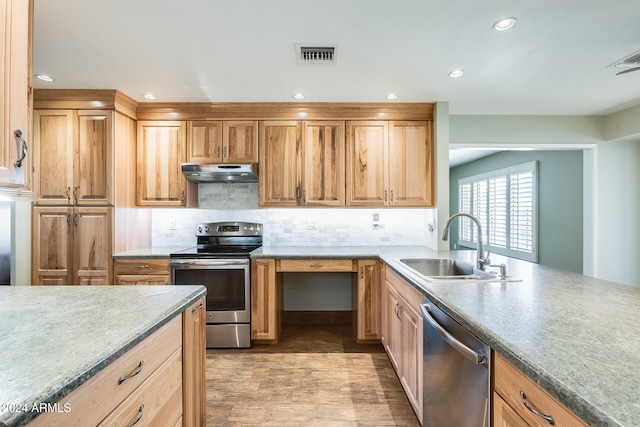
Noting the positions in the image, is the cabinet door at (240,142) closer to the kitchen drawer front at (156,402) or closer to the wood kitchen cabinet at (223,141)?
the wood kitchen cabinet at (223,141)

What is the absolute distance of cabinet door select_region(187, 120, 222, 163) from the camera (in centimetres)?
322

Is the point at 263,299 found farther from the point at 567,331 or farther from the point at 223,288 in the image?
the point at 567,331

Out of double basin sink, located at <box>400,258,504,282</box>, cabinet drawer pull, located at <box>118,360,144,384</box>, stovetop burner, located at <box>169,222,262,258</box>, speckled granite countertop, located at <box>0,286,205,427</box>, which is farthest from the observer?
stovetop burner, located at <box>169,222,262,258</box>

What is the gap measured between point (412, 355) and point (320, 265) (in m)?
1.22

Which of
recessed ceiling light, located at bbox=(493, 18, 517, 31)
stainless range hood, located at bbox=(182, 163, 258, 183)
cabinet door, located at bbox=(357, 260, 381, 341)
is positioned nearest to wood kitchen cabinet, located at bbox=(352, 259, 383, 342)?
cabinet door, located at bbox=(357, 260, 381, 341)

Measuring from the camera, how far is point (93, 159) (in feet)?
9.49

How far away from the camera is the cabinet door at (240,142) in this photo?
10.6 feet

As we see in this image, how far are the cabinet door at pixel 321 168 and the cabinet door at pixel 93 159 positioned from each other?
187 centimetres

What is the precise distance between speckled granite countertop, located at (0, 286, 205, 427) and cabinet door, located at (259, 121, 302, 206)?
1.79 metres

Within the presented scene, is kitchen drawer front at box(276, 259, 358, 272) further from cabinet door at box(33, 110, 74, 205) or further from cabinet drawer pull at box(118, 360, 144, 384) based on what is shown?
cabinet door at box(33, 110, 74, 205)

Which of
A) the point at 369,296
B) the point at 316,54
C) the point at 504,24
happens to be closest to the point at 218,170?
the point at 316,54

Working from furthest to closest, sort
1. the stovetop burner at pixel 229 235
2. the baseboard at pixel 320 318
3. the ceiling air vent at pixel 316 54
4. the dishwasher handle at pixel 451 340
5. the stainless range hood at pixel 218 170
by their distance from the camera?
the baseboard at pixel 320 318 < the stovetop burner at pixel 229 235 < the stainless range hood at pixel 218 170 < the ceiling air vent at pixel 316 54 < the dishwasher handle at pixel 451 340

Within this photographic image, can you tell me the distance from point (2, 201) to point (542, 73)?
457 centimetres

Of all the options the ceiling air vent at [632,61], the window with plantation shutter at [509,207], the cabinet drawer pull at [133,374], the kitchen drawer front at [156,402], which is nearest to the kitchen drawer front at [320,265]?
the kitchen drawer front at [156,402]
